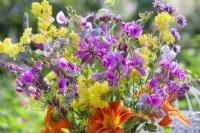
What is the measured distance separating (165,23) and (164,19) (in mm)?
12

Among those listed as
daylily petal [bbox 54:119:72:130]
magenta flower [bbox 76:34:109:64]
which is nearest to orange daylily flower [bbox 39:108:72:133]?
daylily petal [bbox 54:119:72:130]

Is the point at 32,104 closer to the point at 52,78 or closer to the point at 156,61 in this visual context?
the point at 52,78

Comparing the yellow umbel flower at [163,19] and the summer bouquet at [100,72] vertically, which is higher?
the yellow umbel flower at [163,19]

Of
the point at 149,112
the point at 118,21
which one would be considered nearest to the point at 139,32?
the point at 118,21

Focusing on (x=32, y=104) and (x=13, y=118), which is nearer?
(x=32, y=104)

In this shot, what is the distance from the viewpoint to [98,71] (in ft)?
4.79

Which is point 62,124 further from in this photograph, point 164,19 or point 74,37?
point 164,19

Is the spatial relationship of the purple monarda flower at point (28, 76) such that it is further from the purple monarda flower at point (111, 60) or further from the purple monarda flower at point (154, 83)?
the purple monarda flower at point (154, 83)

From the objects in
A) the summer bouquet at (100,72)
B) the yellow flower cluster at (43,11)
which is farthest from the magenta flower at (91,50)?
the yellow flower cluster at (43,11)

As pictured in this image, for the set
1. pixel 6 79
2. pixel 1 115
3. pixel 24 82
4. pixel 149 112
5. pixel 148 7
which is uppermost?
pixel 148 7

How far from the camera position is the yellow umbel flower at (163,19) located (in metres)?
1.40

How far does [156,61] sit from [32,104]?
0.34 m

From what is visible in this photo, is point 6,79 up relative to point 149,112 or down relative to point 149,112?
up

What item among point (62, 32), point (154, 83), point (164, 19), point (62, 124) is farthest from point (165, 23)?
point (62, 124)
